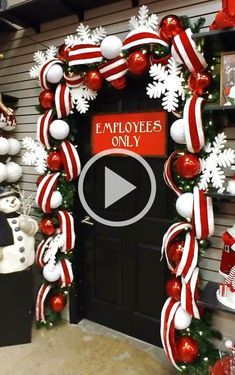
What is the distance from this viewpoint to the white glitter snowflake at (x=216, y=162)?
6.49ft

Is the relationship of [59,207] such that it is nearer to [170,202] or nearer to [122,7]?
[170,202]

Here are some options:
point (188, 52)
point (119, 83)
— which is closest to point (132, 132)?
point (119, 83)

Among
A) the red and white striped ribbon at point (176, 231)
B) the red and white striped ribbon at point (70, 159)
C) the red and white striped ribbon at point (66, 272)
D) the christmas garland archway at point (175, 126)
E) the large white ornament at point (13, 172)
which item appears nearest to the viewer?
the christmas garland archway at point (175, 126)

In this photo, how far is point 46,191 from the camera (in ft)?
8.87

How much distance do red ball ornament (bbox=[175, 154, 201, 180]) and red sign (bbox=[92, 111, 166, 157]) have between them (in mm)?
402

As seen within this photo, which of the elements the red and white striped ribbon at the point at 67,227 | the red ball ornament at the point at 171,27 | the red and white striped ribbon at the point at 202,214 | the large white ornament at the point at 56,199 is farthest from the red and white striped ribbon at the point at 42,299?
the red ball ornament at the point at 171,27

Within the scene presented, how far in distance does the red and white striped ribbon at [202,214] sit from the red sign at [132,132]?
558mm

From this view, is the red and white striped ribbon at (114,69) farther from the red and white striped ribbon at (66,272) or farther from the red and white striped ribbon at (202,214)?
the red and white striped ribbon at (66,272)

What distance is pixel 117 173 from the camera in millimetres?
2760

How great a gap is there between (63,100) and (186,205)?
136 cm

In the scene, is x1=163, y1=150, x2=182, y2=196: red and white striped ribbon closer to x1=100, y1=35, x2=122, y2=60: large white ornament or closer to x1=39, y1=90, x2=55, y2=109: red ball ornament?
x1=100, y1=35, x2=122, y2=60: large white ornament

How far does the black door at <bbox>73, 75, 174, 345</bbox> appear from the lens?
2574mm

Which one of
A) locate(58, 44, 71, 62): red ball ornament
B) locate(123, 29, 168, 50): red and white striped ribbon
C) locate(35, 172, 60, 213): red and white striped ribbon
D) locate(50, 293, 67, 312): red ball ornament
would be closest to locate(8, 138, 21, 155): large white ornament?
locate(35, 172, 60, 213): red and white striped ribbon

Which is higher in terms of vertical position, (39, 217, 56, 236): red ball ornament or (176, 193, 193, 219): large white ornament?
(176, 193, 193, 219): large white ornament
